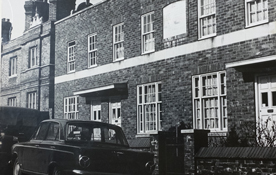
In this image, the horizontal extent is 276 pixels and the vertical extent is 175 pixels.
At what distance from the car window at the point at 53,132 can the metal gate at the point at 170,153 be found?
255cm

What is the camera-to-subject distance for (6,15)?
11039 mm

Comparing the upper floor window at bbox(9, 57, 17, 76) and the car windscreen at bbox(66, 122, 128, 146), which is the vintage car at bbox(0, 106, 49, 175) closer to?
the upper floor window at bbox(9, 57, 17, 76)

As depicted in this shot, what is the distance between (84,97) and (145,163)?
5.64m

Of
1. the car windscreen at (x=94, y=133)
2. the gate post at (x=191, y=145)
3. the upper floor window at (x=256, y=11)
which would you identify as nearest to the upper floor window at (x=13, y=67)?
the car windscreen at (x=94, y=133)

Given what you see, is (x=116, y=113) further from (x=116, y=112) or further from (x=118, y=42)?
(x=118, y=42)

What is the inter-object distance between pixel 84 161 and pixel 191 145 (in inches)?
90.8

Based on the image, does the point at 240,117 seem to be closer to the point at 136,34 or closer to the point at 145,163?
the point at 145,163

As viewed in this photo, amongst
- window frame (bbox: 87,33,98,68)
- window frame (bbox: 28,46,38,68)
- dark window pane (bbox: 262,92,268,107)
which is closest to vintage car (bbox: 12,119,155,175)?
dark window pane (bbox: 262,92,268,107)

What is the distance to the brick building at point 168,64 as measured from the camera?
349 inches

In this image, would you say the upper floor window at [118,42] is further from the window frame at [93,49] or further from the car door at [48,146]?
the car door at [48,146]

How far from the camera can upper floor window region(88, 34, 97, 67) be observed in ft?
41.5

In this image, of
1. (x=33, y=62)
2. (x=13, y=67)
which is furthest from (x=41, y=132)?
(x=33, y=62)

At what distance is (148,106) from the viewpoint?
1083 cm

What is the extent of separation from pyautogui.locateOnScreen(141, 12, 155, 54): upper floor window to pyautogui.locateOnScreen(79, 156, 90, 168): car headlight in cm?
505
